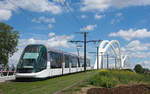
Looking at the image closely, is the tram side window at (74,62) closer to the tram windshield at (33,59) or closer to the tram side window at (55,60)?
the tram side window at (55,60)

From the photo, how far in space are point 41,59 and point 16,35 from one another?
24920 mm

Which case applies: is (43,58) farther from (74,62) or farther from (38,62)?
(74,62)

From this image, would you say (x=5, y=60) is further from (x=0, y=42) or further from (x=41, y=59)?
(x=41, y=59)

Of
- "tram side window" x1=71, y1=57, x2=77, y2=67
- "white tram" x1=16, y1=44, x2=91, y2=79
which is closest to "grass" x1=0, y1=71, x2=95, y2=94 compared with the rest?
"white tram" x1=16, y1=44, x2=91, y2=79

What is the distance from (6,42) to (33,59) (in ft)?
82.7

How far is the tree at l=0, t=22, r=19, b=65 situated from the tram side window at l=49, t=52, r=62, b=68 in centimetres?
1995

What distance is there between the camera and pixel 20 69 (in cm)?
2084

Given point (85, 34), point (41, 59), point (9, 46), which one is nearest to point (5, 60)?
point (9, 46)

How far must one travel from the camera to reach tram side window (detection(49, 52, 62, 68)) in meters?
24.3

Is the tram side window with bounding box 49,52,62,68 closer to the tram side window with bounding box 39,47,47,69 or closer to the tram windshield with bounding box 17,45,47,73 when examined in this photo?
the tram side window with bounding box 39,47,47,69

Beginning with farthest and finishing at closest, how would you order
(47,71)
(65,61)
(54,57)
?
1. (65,61)
2. (54,57)
3. (47,71)

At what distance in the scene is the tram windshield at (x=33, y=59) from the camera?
20.8 m

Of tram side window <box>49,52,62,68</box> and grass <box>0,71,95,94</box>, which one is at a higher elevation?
tram side window <box>49,52,62,68</box>

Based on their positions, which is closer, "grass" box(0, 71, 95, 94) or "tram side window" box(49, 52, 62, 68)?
"grass" box(0, 71, 95, 94)
